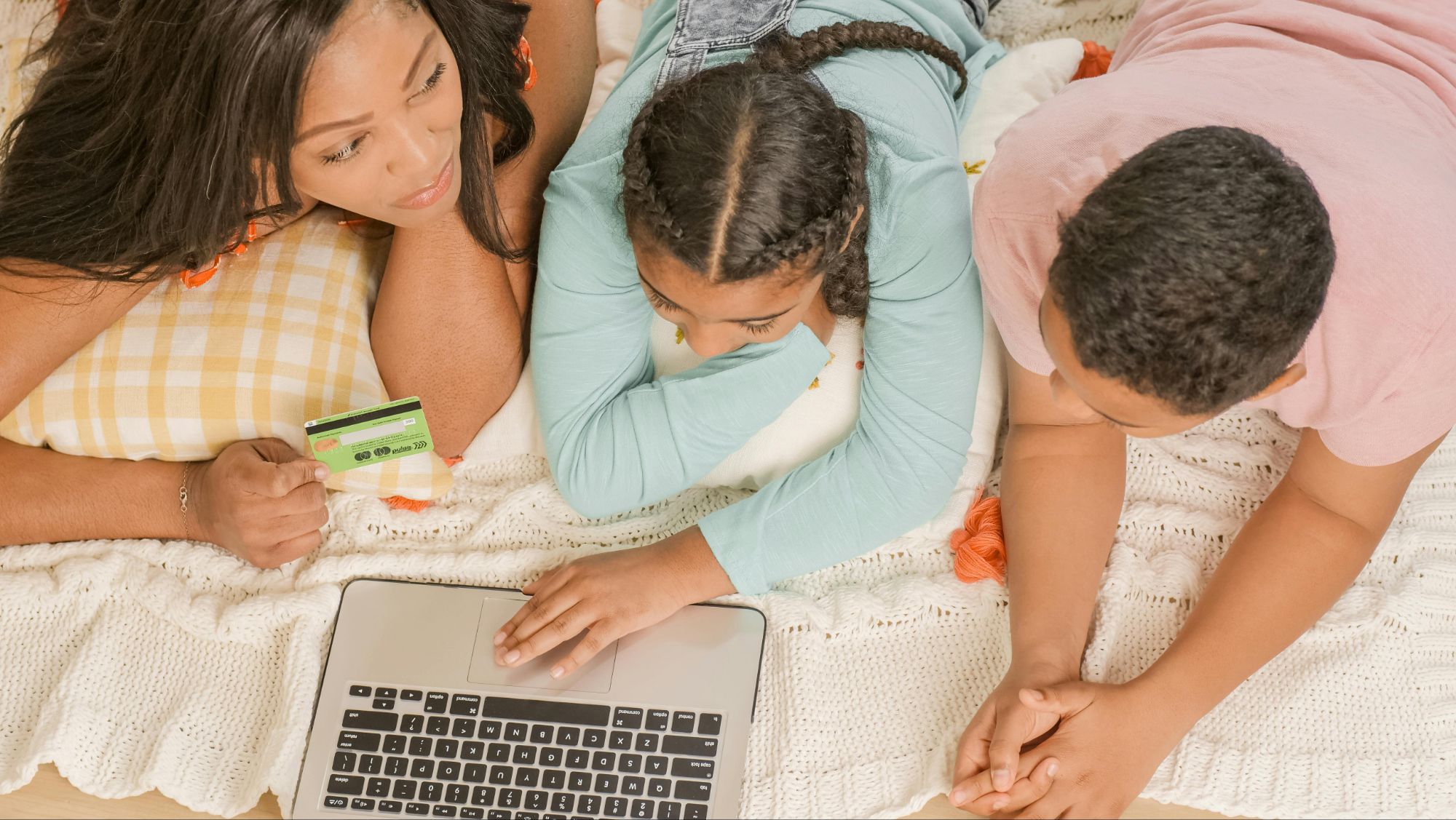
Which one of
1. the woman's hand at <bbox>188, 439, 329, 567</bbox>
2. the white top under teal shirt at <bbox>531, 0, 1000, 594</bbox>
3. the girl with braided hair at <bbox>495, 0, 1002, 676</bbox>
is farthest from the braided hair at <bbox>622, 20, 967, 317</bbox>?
the woman's hand at <bbox>188, 439, 329, 567</bbox>

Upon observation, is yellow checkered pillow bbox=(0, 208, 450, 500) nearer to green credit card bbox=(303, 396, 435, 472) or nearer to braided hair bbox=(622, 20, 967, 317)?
green credit card bbox=(303, 396, 435, 472)

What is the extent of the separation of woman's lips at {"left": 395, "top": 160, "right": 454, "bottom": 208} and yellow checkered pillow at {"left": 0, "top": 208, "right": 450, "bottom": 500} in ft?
0.59

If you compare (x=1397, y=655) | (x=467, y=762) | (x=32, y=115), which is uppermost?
(x=32, y=115)

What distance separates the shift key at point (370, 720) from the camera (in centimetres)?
96

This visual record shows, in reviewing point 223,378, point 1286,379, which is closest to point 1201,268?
point 1286,379

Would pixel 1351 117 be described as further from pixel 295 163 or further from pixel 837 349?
pixel 295 163

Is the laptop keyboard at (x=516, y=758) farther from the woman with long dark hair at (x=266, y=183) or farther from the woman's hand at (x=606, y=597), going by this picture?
the woman with long dark hair at (x=266, y=183)

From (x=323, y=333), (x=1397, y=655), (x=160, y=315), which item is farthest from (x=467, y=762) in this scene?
(x=1397, y=655)

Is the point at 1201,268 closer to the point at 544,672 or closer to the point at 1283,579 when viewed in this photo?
the point at 1283,579

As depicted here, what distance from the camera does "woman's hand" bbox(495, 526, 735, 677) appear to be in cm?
98

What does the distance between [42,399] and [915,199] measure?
0.90m

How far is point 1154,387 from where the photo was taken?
0.72 m

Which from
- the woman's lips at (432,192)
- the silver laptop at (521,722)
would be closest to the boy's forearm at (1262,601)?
the silver laptop at (521,722)

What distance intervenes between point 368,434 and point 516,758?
0.34m
